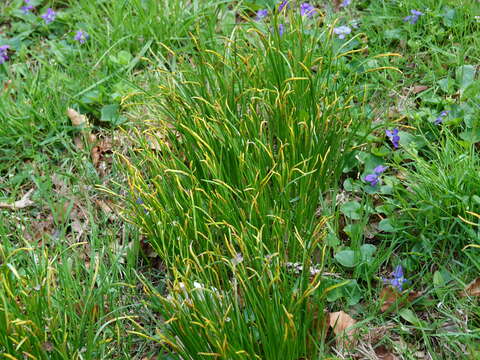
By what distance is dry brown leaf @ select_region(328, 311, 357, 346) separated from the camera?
2.09 meters

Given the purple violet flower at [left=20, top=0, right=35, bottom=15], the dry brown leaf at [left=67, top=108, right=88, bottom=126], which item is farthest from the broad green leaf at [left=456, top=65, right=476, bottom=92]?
the purple violet flower at [left=20, top=0, right=35, bottom=15]

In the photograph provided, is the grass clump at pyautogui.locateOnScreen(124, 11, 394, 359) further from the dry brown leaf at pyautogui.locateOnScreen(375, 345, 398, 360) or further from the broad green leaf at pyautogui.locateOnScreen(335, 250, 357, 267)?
the dry brown leaf at pyautogui.locateOnScreen(375, 345, 398, 360)

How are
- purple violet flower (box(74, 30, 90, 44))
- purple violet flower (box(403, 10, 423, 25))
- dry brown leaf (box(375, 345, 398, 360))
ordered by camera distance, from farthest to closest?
purple violet flower (box(74, 30, 90, 44))
purple violet flower (box(403, 10, 423, 25))
dry brown leaf (box(375, 345, 398, 360))

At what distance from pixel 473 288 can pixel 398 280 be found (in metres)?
0.25

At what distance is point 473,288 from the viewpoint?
2137 mm

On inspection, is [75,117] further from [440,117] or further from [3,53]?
[440,117]

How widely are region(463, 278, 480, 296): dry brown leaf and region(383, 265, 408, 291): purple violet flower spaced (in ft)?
0.68

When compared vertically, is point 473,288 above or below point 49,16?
below

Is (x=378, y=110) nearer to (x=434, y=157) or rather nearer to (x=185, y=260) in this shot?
(x=434, y=157)

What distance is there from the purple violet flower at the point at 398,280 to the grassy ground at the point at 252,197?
0.01 metres

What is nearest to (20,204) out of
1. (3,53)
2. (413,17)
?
(3,53)

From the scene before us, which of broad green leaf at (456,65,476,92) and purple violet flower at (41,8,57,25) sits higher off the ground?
purple violet flower at (41,8,57,25)

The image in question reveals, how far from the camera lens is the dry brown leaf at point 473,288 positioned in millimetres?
2117

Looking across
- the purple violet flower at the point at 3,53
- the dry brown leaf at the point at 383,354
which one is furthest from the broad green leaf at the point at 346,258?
the purple violet flower at the point at 3,53
